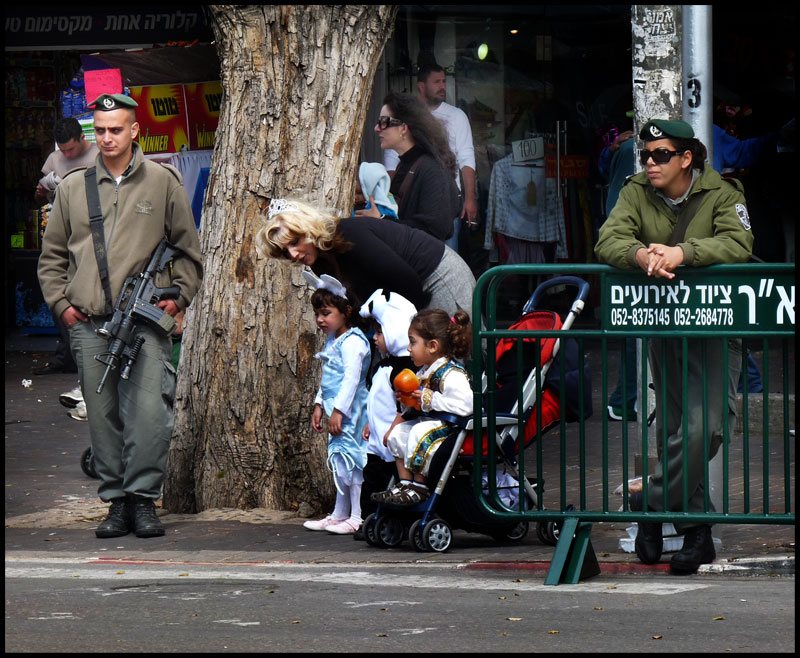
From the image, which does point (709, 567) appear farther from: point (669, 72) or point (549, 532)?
point (669, 72)

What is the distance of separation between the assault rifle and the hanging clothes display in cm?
694

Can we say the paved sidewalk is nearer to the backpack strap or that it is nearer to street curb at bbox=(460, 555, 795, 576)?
street curb at bbox=(460, 555, 795, 576)

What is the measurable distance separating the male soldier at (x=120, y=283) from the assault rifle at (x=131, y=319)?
1.6 inches

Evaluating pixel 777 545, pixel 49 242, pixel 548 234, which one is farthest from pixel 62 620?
pixel 548 234

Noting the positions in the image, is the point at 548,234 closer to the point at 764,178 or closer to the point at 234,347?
the point at 764,178

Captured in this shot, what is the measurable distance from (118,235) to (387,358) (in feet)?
4.88

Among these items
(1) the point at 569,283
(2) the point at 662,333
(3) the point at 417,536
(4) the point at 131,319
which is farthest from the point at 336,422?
(2) the point at 662,333

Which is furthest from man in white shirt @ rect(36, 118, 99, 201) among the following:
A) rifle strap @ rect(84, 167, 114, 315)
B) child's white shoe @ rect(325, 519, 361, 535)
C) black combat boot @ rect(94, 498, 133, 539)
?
child's white shoe @ rect(325, 519, 361, 535)

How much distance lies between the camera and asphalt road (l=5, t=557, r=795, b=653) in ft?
16.9

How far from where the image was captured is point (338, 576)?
6.36 meters

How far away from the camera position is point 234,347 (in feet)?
26.3

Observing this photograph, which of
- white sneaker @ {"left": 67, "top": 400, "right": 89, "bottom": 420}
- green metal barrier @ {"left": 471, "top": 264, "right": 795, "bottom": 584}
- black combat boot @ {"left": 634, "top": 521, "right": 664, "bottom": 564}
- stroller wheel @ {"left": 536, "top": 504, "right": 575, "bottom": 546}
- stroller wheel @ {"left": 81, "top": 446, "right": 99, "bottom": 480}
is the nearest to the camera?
green metal barrier @ {"left": 471, "top": 264, "right": 795, "bottom": 584}

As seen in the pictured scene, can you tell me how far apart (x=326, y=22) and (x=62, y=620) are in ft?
12.4

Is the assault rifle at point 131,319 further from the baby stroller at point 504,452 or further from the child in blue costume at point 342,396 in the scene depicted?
the baby stroller at point 504,452
